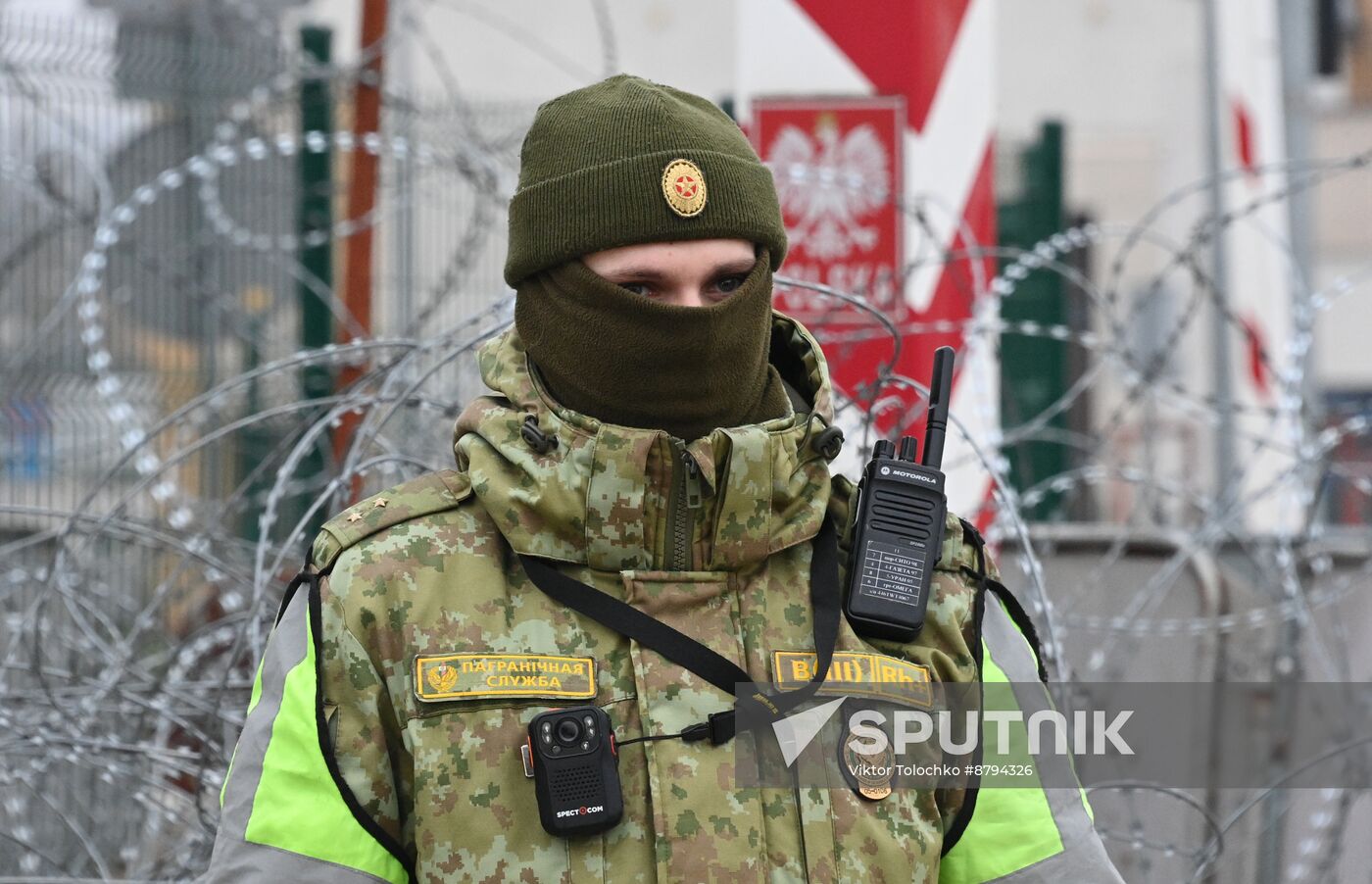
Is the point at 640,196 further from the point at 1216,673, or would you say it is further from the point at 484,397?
the point at 1216,673

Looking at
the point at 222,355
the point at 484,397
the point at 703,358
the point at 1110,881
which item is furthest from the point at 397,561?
the point at 222,355

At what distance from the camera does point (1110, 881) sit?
1.71 meters

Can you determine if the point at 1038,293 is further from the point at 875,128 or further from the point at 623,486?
the point at 623,486

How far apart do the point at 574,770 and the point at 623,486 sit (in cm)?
28

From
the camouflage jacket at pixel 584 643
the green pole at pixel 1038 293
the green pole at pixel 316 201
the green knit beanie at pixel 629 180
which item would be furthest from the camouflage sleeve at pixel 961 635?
the green pole at pixel 1038 293

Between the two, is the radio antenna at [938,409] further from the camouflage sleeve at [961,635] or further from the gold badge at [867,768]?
the gold badge at [867,768]

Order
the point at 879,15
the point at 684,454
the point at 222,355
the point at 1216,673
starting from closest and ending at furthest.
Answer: the point at 684,454, the point at 879,15, the point at 1216,673, the point at 222,355

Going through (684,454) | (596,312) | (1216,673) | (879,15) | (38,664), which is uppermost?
(879,15)

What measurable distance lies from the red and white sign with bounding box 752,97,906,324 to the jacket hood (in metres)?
1.70

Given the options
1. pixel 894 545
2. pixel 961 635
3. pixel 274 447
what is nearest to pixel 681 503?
pixel 894 545

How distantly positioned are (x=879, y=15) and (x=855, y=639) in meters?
1.97

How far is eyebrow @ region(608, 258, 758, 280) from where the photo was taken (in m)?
1.71
